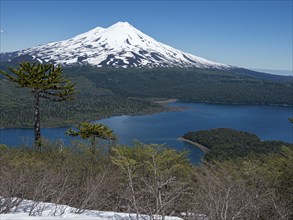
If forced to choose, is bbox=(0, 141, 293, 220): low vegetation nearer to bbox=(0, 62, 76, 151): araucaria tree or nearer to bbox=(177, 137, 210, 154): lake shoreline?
bbox=(0, 62, 76, 151): araucaria tree

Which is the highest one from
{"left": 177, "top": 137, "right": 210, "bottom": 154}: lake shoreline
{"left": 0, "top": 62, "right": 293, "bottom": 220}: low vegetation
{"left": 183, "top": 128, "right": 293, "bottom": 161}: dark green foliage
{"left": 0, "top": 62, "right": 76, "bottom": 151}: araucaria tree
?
{"left": 0, "top": 62, "right": 76, "bottom": 151}: araucaria tree

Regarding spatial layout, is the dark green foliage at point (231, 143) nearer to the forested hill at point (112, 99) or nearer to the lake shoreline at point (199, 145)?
the lake shoreline at point (199, 145)

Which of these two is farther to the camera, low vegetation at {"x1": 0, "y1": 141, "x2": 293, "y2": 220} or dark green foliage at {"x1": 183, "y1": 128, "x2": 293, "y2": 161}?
dark green foliage at {"x1": 183, "y1": 128, "x2": 293, "y2": 161}

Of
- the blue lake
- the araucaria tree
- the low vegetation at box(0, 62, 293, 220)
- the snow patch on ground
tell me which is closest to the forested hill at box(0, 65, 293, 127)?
the blue lake

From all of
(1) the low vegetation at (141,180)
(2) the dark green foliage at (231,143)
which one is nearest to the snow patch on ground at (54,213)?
(1) the low vegetation at (141,180)

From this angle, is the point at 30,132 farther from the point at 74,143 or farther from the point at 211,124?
the point at 74,143

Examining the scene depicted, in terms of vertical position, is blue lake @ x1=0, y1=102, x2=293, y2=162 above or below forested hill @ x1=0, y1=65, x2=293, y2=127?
below
